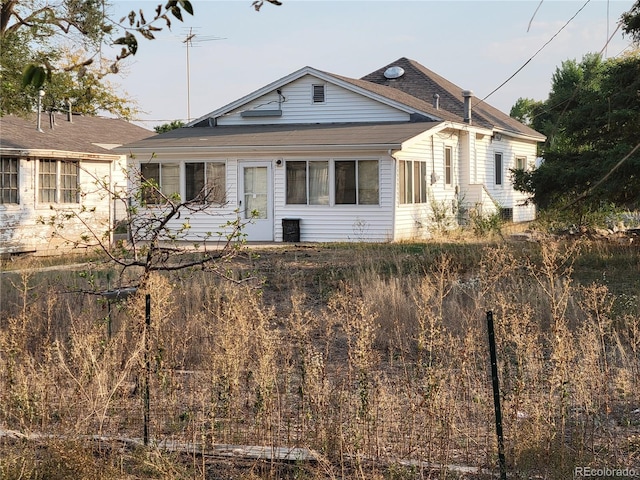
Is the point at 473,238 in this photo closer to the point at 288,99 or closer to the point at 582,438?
the point at 288,99

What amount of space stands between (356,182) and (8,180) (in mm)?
8832

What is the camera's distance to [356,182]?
74.3ft

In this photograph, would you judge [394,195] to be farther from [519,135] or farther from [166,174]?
[519,135]

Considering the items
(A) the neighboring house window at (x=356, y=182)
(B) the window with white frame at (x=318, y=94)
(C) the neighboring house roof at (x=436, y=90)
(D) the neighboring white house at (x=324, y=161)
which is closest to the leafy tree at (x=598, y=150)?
(D) the neighboring white house at (x=324, y=161)

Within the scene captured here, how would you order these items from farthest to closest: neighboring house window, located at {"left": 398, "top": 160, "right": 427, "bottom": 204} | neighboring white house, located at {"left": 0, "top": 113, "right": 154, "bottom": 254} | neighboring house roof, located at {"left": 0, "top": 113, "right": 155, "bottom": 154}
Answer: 1. neighboring house window, located at {"left": 398, "top": 160, "right": 427, "bottom": 204}
2. neighboring house roof, located at {"left": 0, "top": 113, "right": 155, "bottom": 154}
3. neighboring white house, located at {"left": 0, "top": 113, "right": 154, "bottom": 254}

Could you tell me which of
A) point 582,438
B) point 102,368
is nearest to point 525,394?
point 582,438

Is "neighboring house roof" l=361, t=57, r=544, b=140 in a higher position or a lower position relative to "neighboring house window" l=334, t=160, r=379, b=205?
higher

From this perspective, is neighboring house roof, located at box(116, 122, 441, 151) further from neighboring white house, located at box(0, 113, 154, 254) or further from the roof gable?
neighboring white house, located at box(0, 113, 154, 254)

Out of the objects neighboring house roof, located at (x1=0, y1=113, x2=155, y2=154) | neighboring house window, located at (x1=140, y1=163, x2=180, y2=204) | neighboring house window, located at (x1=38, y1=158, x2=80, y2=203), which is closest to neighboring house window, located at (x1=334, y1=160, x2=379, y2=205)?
neighboring house window, located at (x1=140, y1=163, x2=180, y2=204)

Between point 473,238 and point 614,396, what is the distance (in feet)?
49.8

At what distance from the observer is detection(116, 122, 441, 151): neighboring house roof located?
2200 centimetres

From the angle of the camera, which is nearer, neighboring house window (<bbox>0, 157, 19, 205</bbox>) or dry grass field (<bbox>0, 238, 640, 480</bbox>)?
dry grass field (<bbox>0, 238, 640, 480</bbox>)

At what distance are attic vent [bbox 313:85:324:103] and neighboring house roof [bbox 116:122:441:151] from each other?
792mm

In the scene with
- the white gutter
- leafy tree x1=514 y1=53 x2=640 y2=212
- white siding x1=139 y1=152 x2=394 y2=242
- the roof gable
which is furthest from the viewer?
the roof gable
